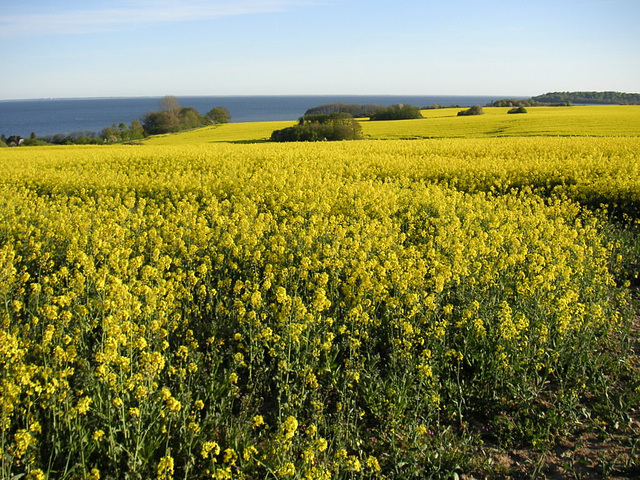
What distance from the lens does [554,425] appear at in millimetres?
Answer: 3904

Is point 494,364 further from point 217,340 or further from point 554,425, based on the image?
point 217,340

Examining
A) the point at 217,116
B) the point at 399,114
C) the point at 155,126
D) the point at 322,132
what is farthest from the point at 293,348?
the point at 217,116

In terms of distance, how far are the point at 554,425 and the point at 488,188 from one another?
10.7 m

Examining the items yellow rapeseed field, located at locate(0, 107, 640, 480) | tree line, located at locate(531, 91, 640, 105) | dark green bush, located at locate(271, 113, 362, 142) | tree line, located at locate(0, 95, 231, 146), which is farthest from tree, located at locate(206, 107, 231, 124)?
tree line, located at locate(531, 91, 640, 105)

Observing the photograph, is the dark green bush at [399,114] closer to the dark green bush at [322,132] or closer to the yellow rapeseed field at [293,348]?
the dark green bush at [322,132]

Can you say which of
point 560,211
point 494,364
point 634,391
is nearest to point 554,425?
point 494,364

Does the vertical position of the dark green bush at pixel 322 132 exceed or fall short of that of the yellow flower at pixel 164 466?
it exceeds it

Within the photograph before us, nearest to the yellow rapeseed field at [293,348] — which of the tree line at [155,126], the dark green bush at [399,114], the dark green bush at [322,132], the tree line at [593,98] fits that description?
the dark green bush at [322,132]

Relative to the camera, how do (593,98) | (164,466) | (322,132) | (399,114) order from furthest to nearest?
1. (593,98)
2. (399,114)
3. (322,132)
4. (164,466)

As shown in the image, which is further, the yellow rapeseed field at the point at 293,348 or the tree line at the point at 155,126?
the tree line at the point at 155,126

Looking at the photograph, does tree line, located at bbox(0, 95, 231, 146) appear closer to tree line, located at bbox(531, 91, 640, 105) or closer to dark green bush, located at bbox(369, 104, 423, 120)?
dark green bush, located at bbox(369, 104, 423, 120)

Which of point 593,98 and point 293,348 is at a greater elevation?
point 593,98

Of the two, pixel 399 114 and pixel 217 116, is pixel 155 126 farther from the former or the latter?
pixel 399 114

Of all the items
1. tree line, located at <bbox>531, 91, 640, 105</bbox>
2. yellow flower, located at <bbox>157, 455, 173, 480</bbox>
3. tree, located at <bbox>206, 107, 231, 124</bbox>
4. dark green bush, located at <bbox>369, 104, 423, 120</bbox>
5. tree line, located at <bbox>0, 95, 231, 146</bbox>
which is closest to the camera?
yellow flower, located at <bbox>157, 455, 173, 480</bbox>
